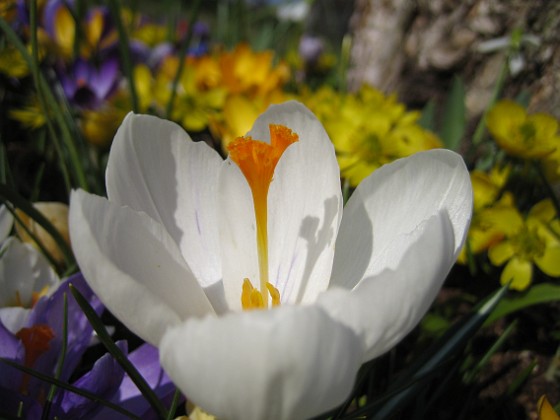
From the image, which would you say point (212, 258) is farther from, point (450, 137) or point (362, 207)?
point (450, 137)

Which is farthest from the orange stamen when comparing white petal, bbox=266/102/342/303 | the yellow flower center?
the yellow flower center

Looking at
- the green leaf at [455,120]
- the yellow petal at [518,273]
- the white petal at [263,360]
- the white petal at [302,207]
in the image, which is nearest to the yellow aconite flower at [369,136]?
the green leaf at [455,120]

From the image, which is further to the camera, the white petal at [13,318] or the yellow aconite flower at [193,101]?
the yellow aconite flower at [193,101]

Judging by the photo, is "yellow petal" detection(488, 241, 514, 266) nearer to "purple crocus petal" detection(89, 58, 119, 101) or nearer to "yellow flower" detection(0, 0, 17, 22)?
"purple crocus petal" detection(89, 58, 119, 101)

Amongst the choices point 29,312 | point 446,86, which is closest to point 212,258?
point 29,312

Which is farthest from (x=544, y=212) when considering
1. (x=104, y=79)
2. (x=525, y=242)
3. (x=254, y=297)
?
(x=104, y=79)

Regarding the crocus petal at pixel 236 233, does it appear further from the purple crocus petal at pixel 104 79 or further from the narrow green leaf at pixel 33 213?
the purple crocus petal at pixel 104 79

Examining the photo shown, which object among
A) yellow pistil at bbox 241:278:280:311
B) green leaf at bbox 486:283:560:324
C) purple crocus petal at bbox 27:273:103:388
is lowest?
green leaf at bbox 486:283:560:324
